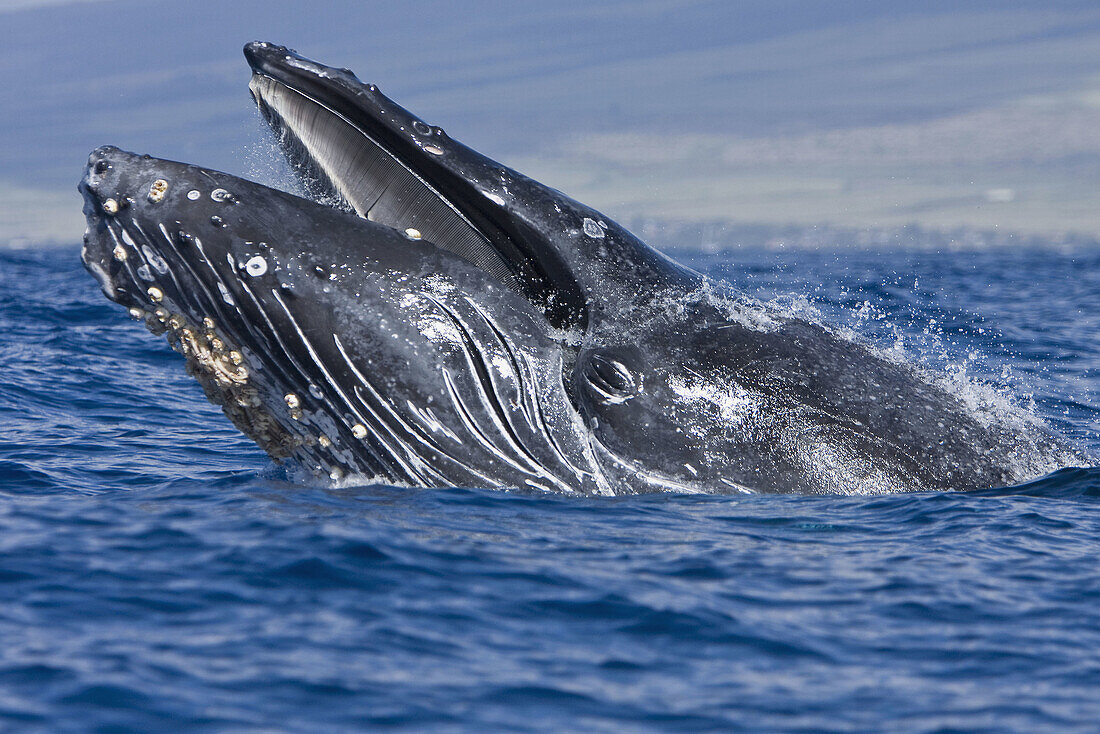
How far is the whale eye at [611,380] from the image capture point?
309 inches

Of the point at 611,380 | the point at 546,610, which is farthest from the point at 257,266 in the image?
the point at 546,610

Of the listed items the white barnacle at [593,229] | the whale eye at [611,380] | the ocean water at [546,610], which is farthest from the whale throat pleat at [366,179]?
the ocean water at [546,610]

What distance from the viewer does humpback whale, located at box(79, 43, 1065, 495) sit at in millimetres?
7531

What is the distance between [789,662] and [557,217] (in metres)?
3.54

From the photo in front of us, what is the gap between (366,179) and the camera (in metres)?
8.48

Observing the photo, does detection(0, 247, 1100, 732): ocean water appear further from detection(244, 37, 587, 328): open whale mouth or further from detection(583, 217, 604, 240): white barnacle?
detection(583, 217, 604, 240): white barnacle

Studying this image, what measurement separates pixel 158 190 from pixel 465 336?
215 cm

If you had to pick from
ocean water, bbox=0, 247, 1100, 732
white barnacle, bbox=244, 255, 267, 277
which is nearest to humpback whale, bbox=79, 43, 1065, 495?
white barnacle, bbox=244, 255, 267, 277

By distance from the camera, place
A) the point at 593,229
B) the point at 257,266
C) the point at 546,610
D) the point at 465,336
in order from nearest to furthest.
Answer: the point at 546,610, the point at 257,266, the point at 465,336, the point at 593,229

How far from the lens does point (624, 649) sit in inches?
234

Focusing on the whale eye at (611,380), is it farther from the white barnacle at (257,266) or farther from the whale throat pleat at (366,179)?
the white barnacle at (257,266)

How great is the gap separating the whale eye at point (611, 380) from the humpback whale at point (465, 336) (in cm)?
1

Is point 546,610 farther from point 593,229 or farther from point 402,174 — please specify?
point 402,174

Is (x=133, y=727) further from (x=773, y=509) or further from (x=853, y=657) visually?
(x=773, y=509)
